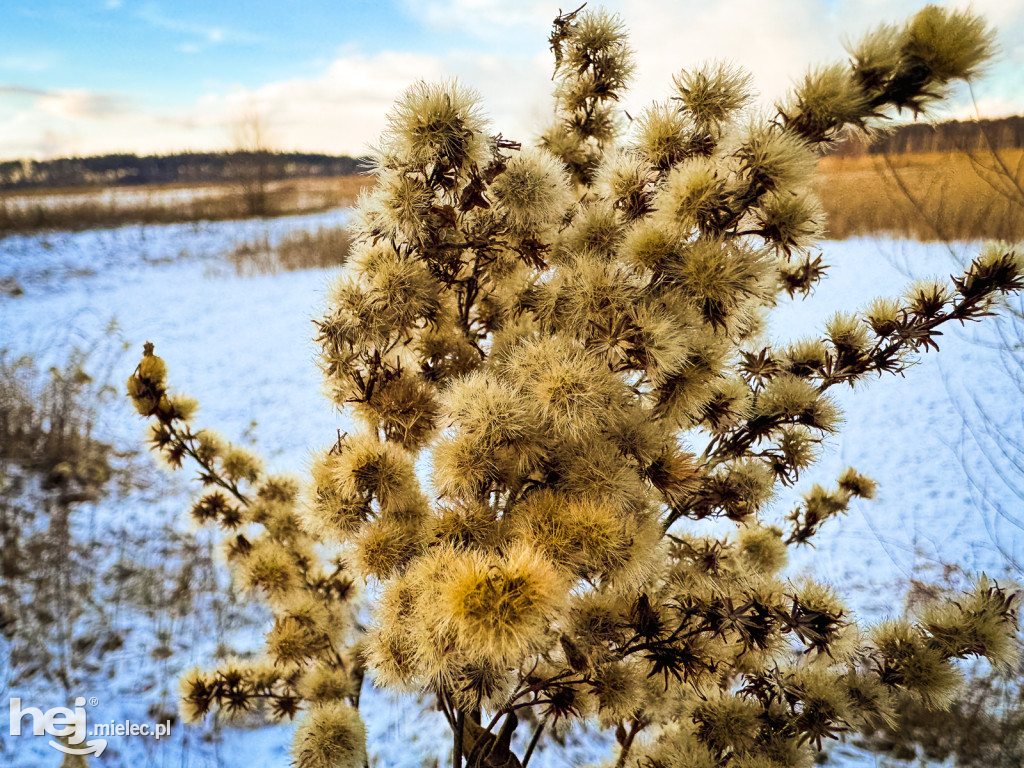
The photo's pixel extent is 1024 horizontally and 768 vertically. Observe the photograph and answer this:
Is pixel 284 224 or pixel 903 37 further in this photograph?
pixel 284 224

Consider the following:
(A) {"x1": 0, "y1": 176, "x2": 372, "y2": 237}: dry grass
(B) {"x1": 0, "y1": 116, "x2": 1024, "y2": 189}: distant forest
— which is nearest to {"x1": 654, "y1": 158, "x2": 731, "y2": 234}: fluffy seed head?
(B) {"x1": 0, "y1": 116, "x2": 1024, "y2": 189}: distant forest

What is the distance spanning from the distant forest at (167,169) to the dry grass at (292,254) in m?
1.53

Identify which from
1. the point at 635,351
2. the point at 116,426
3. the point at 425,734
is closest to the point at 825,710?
the point at 635,351

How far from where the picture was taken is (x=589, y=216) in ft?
3.62

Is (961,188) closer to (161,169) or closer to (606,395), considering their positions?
(606,395)

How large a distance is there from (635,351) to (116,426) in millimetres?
6250

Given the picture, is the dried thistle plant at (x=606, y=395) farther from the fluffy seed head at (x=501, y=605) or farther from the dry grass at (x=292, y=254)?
the dry grass at (x=292, y=254)

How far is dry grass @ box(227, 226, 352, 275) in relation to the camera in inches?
447

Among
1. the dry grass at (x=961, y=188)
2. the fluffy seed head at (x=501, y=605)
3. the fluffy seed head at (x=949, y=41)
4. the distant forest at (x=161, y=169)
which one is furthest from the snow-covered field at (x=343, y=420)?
the distant forest at (x=161, y=169)

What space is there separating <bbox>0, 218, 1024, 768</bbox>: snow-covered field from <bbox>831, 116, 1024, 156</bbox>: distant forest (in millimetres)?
572

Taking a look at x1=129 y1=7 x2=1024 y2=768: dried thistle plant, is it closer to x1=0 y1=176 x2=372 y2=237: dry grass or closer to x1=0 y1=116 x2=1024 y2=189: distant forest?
x1=0 y1=116 x2=1024 y2=189: distant forest

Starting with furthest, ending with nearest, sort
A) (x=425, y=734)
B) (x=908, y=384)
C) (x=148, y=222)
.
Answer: (x=148, y=222)
(x=908, y=384)
(x=425, y=734)

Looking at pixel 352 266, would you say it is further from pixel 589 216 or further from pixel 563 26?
pixel 563 26

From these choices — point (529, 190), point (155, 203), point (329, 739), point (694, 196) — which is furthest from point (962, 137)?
point (155, 203)
